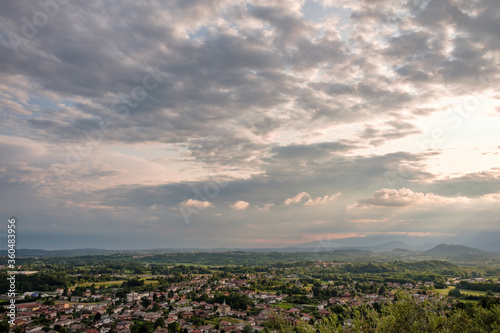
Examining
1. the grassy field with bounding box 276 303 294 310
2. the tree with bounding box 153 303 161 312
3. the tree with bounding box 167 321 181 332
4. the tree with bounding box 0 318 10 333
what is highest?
the tree with bounding box 0 318 10 333

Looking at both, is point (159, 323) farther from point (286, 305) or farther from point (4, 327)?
point (286, 305)

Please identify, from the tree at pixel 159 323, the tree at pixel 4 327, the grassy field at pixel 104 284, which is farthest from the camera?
the grassy field at pixel 104 284

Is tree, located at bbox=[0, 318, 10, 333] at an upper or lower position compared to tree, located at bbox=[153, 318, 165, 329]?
upper

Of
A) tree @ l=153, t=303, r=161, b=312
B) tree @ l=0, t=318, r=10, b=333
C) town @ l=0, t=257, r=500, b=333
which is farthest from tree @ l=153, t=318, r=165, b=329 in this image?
tree @ l=0, t=318, r=10, b=333

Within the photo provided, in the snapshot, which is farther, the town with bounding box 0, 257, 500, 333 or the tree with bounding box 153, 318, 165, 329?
the tree with bounding box 153, 318, 165, 329

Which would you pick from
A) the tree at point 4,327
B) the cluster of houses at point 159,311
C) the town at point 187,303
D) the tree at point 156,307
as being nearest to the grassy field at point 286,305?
the town at point 187,303

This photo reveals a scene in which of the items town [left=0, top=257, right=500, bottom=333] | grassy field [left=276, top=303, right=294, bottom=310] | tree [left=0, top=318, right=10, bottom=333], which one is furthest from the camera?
grassy field [left=276, top=303, right=294, bottom=310]

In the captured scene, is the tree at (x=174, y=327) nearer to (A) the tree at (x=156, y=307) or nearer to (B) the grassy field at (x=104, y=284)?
(A) the tree at (x=156, y=307)

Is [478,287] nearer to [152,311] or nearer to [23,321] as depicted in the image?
[152,311]

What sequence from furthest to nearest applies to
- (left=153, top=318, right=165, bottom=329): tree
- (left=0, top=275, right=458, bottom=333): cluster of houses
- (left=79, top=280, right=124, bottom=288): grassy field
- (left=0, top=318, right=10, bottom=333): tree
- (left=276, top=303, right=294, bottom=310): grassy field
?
1. (left=79, top=280, right=124, bottom=288): grassy field
2. (left=276, top=303, right=294, bottom=310): grassy field
3. (left=0, top=275, right=458, bottom=333): cluster of houses
4. (left=153, top=318, right=165, bottom=329): tree
5. (left=0, top=318, right=10, bottom=333): tree

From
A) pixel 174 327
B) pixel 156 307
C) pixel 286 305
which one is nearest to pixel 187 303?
pixel 156 307

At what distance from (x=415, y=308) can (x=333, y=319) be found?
366 cm

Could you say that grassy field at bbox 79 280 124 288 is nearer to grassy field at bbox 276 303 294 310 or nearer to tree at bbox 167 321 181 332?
tree at bbox 167 321 181 332

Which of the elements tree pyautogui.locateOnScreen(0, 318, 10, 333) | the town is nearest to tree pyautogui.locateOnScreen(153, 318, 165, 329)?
the town
